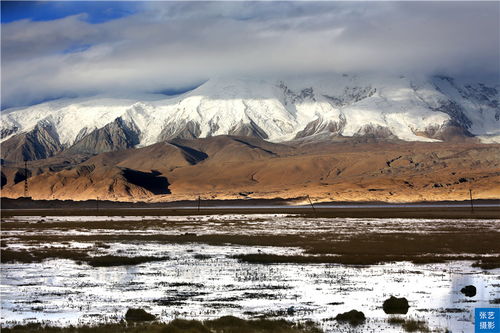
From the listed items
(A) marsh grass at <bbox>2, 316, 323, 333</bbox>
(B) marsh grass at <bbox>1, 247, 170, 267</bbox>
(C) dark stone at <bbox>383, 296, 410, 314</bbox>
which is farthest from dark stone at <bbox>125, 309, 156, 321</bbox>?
(B) marsh grass at <bbox>1, 247, 170, 267</bbox>

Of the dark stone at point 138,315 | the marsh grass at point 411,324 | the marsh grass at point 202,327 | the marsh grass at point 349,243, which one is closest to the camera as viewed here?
the marsh grass at point 202,327

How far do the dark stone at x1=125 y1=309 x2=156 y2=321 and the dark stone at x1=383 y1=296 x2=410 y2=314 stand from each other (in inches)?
423

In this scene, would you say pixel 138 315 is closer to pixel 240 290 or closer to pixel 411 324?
pixel 240 290

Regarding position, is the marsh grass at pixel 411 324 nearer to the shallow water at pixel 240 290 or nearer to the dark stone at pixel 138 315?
the shallow water at pixel 240 290

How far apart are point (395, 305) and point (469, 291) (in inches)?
244

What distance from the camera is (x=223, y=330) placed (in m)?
30.2

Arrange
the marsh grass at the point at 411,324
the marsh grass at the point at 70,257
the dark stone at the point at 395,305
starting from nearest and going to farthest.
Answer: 1. the marsh grass at the point at 411,324
2. the dark stone at the point at 395,305
3. the marsh grass at the point at 70,257

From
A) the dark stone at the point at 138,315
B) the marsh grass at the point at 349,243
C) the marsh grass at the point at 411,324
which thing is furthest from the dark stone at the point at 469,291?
the dark stone at the point at 138,315

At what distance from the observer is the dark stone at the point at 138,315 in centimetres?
3303

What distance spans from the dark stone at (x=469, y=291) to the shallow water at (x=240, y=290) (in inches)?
11.6

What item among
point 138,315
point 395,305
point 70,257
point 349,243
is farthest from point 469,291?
point 70,257

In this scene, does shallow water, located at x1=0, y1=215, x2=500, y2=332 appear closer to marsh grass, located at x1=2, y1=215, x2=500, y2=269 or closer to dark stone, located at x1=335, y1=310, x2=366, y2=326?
dark stone, located at x1=335, y1=310, x2=366, y2=326

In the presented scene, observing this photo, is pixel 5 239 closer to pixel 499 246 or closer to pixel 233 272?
pixel 233 272

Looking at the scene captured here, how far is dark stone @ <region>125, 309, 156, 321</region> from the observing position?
33025 mm
